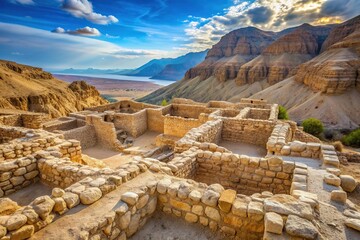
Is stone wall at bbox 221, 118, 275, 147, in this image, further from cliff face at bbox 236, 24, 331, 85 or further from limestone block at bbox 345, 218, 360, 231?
cliff face at bbox 236, 24, 331, 85

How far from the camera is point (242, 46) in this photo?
106 meters

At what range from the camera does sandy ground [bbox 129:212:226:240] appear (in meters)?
3.67

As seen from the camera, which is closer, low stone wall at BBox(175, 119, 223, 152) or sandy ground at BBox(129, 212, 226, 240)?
sandy ground at BBox(129, 212, 226, 240)

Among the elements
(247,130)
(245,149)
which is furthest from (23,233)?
(247,130)

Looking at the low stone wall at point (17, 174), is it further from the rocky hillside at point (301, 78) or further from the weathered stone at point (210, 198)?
the rocky hillside at point (301, 78)

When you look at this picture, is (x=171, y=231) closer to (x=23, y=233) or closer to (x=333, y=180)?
(x=23, y=233)

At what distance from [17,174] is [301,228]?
20.6 feet

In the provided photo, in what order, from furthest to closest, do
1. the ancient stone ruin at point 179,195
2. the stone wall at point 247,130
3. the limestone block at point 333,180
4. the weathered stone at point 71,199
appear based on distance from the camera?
the stone wall at point 247,130
the limestone block at point 333,180
the weathered stone at point 71,199
the ancient stone ruin at point 179,195

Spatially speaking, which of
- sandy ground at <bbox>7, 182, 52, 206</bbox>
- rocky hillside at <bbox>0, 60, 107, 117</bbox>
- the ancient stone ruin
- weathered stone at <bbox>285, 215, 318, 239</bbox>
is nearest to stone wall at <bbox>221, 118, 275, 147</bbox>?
the ancient stone ruin

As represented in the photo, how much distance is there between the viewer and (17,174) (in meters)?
5.37

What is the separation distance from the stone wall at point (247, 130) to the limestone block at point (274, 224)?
7297mm

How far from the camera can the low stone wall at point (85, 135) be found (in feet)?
50.8

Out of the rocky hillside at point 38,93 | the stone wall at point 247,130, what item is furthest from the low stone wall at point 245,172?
the rocky hillside at point 38,93

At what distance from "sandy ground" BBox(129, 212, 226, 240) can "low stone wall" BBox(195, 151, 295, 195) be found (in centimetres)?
233
